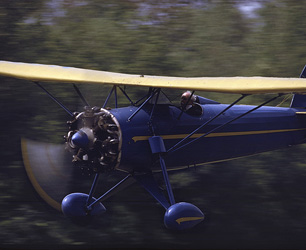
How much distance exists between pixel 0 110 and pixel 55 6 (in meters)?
3.16

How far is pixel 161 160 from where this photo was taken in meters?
7.51

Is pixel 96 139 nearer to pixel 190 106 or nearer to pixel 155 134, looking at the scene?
pixel 155 134

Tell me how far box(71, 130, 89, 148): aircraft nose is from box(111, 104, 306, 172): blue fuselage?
1.71ft

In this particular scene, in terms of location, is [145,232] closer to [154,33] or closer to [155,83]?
[155,83]

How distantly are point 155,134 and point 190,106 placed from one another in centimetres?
77

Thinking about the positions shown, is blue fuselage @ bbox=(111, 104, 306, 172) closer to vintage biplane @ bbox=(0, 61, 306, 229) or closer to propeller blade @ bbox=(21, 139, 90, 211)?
vintage biplane @ bbox=(0, 61, 306, 229)

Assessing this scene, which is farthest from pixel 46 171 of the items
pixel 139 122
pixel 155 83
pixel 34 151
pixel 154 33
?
pixel 154 33

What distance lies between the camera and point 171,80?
7.30m

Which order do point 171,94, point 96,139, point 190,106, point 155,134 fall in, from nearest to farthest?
1. point 96,139
2. point 155,134
3. point 190,106
4. point 171,94

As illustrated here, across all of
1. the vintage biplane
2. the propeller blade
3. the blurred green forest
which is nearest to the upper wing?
Result: the vintage biplane

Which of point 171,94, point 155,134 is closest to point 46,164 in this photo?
point 155,134

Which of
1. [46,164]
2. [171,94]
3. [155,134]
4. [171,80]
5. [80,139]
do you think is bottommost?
[171,94]

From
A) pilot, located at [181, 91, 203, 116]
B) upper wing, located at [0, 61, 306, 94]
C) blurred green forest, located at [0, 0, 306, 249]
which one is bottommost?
blurred green forest, located at [0, 0, 306, 249]

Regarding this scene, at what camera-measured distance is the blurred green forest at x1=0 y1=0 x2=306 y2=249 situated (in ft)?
32.2
